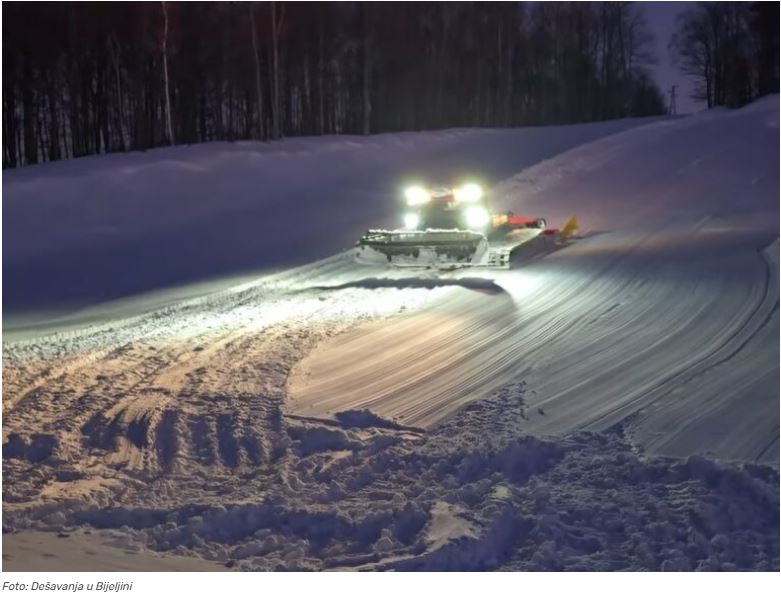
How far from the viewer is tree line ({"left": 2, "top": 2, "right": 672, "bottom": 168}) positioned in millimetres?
35594

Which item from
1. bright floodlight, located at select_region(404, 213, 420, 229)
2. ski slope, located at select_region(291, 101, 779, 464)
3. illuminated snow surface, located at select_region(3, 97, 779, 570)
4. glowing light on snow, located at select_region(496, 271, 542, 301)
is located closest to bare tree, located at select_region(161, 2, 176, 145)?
illuminated snow surface, located at select_region(3, 97, 779, 570)

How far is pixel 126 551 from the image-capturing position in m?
6.09

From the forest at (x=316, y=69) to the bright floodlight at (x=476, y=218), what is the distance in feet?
68.5

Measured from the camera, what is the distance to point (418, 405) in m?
8.68

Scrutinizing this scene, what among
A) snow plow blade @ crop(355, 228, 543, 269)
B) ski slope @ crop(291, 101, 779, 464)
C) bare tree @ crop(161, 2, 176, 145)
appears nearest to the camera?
ski slope @ crop(291, 101, 779, 464)

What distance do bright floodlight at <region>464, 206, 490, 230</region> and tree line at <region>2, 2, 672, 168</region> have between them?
20757 mm

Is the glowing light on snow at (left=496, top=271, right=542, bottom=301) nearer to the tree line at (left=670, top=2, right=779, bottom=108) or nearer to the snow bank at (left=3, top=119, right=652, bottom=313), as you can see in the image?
the snow bank at (left=3, top=119, right=652, bottom=313)

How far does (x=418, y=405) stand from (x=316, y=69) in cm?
3893

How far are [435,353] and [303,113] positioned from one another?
3857 centimetres

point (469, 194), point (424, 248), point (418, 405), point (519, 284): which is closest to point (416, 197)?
point (469, 194)

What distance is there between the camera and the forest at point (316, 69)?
3575 centimetres

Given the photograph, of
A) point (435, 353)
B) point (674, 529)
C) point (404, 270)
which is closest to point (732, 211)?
point (404, 270)

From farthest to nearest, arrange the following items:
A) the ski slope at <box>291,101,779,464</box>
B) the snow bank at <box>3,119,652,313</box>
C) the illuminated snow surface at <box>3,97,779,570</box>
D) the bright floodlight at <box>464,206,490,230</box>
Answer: the snow bank at <box>3,119,652,313</box> → the bright floodlight at <box>464,206,490,230</box> → the ski slope at <box>291,101,779,464</box> → the illuminated snow surface at <box>3,97,779,570</box>

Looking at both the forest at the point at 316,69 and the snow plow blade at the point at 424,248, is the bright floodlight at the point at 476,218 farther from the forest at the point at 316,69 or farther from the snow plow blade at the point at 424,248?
the forest at the point at 316,69
